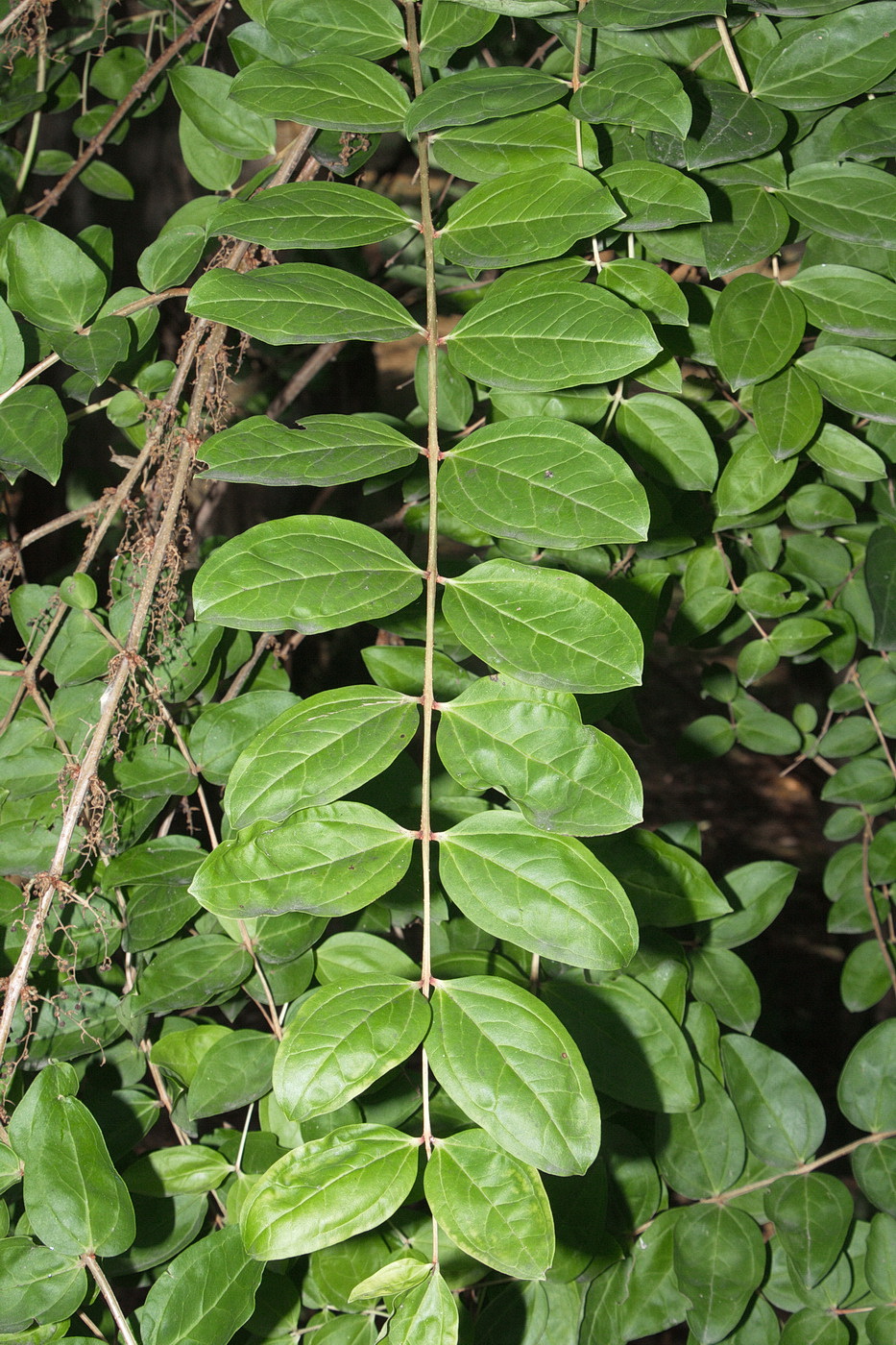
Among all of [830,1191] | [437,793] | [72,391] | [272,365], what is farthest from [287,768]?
[272,365]

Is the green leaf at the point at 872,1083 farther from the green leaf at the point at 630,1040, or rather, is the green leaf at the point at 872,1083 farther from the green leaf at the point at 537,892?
the green leaf at the point at 537,892

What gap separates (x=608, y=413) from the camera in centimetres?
77

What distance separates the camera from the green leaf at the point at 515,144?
0.68 metres

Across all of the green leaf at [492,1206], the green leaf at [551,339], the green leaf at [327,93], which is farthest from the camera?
the green leaf at [327,93]

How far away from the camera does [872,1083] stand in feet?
2.79

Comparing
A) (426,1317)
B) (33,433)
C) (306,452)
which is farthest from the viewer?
(33,433)

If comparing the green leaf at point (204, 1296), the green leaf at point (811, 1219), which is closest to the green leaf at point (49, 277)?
the green leaf at point (204, 1296)

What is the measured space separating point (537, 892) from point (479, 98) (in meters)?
0.46

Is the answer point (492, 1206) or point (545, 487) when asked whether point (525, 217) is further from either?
point (492, 1206)

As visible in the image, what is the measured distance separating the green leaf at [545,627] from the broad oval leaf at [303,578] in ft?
0.12

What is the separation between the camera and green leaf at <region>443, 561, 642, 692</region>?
0.51 meters

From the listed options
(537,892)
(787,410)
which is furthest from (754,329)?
(537,892)

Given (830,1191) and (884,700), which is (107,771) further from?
(884,700)

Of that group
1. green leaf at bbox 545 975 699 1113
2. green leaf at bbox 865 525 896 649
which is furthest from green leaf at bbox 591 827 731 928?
green leaf at bbox 865 525 896 649
